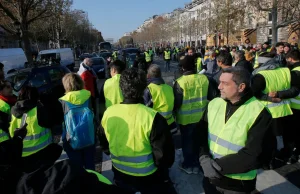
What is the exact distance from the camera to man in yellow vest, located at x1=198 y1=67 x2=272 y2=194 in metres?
2.25

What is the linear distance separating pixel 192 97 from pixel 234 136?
1839mm

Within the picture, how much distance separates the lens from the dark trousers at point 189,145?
14.1ft

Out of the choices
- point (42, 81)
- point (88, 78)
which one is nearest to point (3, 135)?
point (88, 78)

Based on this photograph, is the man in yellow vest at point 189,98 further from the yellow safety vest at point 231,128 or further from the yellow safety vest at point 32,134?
the yellow safety vest at point 32,134

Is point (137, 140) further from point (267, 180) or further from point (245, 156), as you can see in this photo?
point (267, 180)

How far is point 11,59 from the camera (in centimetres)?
1546

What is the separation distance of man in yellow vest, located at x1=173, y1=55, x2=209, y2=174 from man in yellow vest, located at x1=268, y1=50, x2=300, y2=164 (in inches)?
44.9

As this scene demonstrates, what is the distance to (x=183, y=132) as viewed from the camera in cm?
440

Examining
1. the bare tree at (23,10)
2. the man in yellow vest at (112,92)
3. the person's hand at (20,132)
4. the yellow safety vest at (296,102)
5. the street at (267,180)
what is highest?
the bare tree at (23,10)

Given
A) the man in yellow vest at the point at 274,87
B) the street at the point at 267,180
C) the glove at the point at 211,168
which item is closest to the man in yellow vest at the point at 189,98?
the street at the point at 267,180

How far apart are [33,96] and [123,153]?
1.50 metres

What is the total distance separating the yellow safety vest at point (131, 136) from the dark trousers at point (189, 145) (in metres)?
1.84

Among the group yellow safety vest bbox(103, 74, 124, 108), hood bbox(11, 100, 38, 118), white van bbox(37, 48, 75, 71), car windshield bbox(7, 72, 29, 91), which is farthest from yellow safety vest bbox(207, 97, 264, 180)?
white van bbox(37, 48, 75, 71)

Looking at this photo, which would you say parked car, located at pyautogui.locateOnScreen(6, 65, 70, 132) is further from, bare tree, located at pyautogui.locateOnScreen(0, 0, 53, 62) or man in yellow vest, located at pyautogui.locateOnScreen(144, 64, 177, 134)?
bare tree, located at pyautogui.locateOnScreen(0, 0, 53, 62)
